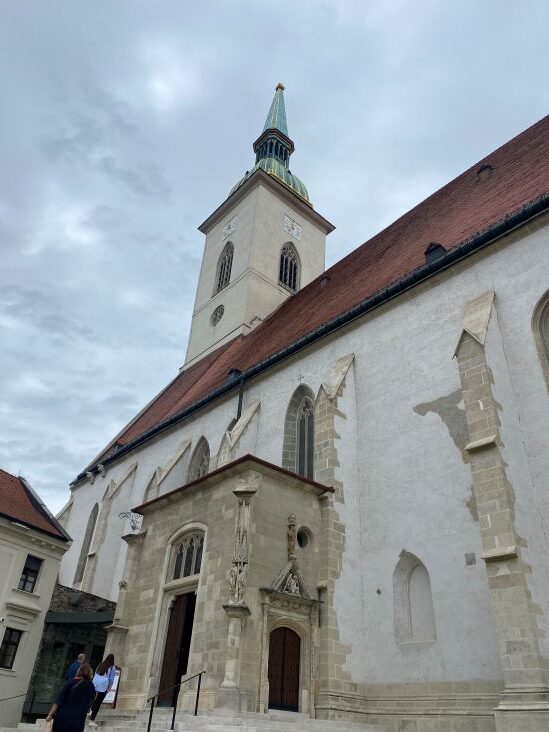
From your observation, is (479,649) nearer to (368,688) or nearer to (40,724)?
(368,688)

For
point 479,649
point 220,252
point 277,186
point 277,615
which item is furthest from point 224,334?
point 479,649

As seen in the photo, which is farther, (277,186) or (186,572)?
(277,186)

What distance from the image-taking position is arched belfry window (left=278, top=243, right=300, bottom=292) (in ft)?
92.9

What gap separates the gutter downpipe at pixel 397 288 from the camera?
1138 centimetres

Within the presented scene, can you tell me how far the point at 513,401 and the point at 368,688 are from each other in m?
5.49

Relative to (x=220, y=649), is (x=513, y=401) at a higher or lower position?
higher

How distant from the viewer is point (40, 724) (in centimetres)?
1042

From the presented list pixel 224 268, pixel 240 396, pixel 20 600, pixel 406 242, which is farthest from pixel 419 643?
pixel 224 268

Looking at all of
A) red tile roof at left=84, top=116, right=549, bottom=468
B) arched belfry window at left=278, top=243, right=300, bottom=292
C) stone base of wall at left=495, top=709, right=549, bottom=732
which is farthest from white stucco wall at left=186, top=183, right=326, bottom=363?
stone base of wall at left=495, top=709, right=549, bottom=732

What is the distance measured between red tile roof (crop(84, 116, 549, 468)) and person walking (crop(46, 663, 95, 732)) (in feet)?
35.3

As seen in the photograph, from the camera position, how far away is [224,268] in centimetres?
2931

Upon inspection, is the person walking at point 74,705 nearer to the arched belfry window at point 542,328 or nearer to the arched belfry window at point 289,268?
the arched belfry window at point 542,328

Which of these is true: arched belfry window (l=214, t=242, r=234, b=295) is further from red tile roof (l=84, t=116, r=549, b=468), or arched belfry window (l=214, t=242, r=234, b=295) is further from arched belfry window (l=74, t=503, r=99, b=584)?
arched belfry window (l=74, t=503, r=99, b=584)

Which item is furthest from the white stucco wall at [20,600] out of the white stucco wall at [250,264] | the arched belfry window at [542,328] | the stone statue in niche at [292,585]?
the arched belfry window at [542,328]
